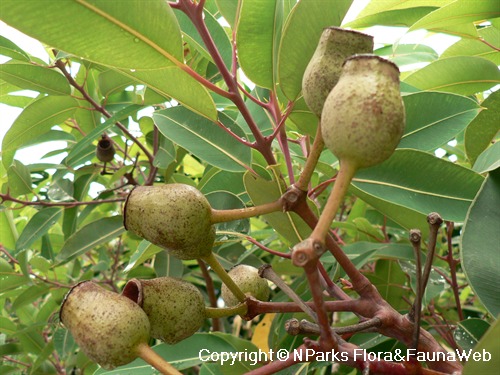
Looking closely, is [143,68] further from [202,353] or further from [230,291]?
[202,353]

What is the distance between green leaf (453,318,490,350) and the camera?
1.01 m

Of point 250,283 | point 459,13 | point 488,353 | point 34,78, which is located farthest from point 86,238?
point 488,353

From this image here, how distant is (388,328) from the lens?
0.76 metres

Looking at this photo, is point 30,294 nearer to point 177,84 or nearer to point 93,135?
point 93,135

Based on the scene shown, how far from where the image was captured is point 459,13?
1045 millimetres

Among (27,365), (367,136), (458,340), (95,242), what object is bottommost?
(27,365)

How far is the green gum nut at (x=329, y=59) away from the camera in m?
0.67

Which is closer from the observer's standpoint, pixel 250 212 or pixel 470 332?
pixel 250 212

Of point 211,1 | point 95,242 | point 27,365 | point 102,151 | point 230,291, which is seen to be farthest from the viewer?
point 27,365

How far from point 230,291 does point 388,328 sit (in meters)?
0.25

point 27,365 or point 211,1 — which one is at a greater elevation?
point 211,1

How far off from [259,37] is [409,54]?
0.82 metres

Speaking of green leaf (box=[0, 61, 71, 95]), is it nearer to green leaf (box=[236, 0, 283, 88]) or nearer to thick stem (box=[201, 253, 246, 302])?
green leaf (box=[236, 0, 283, 88])

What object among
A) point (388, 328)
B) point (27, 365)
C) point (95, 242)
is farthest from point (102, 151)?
point (388, 328)
